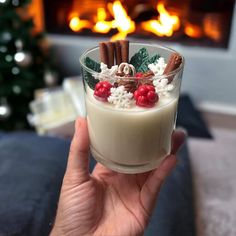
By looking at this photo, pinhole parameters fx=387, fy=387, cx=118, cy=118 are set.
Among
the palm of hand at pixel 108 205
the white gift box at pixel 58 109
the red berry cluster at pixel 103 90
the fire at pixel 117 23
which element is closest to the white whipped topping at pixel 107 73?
the red berry cluster at pixel 103 90

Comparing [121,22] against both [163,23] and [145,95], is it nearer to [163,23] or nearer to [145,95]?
[163,23]

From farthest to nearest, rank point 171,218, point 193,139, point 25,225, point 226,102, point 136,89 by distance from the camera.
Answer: point 226,102
point 193,139
point 171,218
point 25,225
point 136,89

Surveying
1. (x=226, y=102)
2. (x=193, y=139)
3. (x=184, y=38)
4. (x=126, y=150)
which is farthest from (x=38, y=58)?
(x=126, y=150)

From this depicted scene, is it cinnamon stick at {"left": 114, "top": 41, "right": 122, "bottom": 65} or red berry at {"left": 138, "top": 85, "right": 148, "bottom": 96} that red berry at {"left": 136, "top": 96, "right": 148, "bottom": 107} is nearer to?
red berry at {"left": 138, "top": 85, "right": 148, "bottom": 96}

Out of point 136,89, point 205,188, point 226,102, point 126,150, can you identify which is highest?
point 136,89

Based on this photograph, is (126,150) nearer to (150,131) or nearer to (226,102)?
(150,131)

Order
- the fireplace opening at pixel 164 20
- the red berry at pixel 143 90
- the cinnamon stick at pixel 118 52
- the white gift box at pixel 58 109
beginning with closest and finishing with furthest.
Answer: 1. the red berry at pixel 143 90
2. the cinnamon stick at pixel 118 52
3. the white gift box at pixel 58 109
4. the fireplace opening at pixel 164 20

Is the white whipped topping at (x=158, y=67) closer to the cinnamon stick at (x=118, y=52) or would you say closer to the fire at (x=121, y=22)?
the cinnamon stick at (x=118, y=52)
